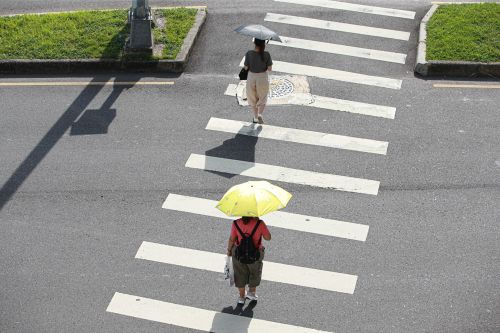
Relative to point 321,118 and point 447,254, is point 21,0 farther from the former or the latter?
point 447,254

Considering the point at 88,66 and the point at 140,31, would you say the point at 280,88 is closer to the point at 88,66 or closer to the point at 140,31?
the point at 140,31

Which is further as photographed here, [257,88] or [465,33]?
[465,33]

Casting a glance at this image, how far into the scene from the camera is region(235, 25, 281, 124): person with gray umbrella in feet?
46.6

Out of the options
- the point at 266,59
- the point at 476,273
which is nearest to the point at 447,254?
the point at 476,273

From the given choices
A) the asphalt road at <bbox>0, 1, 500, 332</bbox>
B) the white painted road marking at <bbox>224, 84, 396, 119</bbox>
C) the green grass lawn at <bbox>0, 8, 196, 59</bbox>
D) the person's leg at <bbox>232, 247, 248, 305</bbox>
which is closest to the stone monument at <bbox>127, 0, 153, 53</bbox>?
the green grass lawn at <bbox>0, 8, 196, 59</bbox>

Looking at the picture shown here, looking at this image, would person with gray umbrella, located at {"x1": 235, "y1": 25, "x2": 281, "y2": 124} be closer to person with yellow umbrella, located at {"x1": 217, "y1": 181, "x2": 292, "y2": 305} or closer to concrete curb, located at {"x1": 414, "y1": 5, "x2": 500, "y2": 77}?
concrete curb, located at {"x1": 414, "y1": 5, "x2": 500, "y2": 77}

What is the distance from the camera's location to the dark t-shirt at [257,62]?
1438 cm

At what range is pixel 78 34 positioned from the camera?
57.1 feet

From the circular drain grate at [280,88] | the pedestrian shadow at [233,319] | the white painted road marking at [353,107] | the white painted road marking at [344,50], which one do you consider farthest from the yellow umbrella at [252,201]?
the white painted road marking at [344,50]

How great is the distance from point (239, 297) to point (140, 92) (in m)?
6.03

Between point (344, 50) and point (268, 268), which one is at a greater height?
point (344, 50)

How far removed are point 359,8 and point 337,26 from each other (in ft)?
3.26

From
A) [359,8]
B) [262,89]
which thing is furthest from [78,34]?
[359,8]

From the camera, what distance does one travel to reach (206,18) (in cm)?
1842
